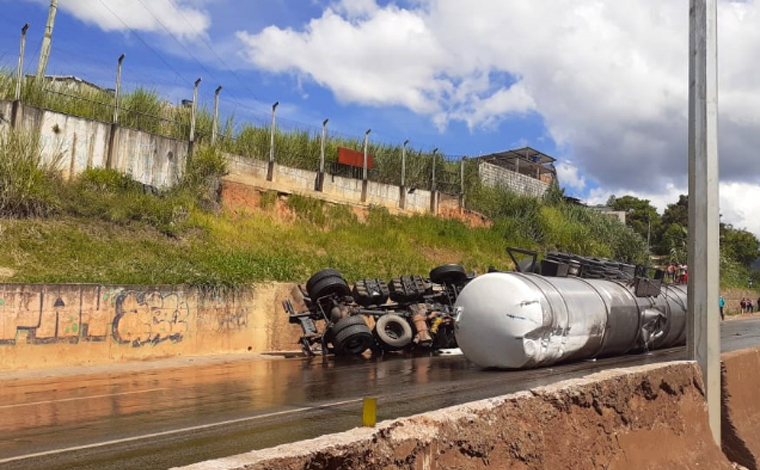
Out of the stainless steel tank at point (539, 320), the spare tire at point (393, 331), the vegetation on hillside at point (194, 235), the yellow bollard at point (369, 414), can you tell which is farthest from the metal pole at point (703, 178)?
the vegetation on hillside at point (194, 235)

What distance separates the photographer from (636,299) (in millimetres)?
16078

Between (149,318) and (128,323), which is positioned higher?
(149,318)

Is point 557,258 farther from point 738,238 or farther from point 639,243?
point 738,238

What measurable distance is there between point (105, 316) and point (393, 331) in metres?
7.34

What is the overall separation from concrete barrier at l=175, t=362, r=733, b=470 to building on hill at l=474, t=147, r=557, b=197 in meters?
36.0

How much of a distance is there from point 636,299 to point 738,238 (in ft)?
243

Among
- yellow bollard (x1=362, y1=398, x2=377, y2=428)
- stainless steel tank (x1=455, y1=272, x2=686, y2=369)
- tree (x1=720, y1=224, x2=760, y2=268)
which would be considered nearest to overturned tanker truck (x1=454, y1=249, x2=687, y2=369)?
stainless steel tank (x1=455, y1=272, x2=686, y2=369)

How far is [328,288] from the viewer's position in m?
17.9

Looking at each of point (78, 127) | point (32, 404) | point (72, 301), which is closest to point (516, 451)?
point (32, 404)

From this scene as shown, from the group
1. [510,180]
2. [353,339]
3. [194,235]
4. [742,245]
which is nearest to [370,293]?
[353,339]

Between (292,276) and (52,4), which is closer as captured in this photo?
(292,276)

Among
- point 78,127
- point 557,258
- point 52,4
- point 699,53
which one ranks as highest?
point 52,4

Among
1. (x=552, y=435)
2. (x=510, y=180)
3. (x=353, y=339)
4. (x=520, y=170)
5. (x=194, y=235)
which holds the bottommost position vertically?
(x=353, y=339)

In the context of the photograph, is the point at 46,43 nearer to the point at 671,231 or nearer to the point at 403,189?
the point at 403,189
